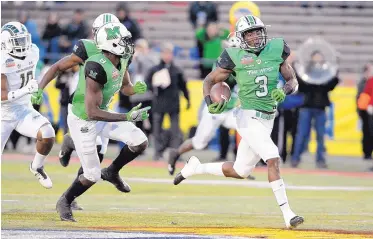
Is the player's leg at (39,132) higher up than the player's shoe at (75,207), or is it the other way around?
the player's leg at (39,132)

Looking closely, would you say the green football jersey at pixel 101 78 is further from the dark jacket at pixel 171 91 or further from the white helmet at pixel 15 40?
the dark jacket at pixel 171 91

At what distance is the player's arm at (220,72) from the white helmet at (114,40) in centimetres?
80

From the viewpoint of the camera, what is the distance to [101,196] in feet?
43.6

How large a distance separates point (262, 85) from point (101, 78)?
4.94 feet

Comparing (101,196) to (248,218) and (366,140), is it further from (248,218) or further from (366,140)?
(366,140)

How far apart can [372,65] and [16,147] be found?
652 cm

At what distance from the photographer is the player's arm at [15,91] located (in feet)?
Result: 37.1

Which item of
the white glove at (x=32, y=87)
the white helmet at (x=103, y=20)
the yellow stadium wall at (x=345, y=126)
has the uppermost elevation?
the white helmet at (x=103, y=20)

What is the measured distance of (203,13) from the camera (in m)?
21.5

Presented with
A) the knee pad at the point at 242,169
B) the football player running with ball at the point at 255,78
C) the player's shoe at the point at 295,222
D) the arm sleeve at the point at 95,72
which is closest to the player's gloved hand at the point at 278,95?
the football player running with ball at the point at 255,78

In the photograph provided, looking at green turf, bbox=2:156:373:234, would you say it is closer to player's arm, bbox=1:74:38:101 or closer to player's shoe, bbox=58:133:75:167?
player's shoe, bbox=58:133:75:167

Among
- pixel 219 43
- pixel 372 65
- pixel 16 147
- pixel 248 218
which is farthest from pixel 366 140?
pixel 248 218

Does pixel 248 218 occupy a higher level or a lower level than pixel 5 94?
lower

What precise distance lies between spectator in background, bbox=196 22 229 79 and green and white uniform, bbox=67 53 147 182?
29.7 feet
